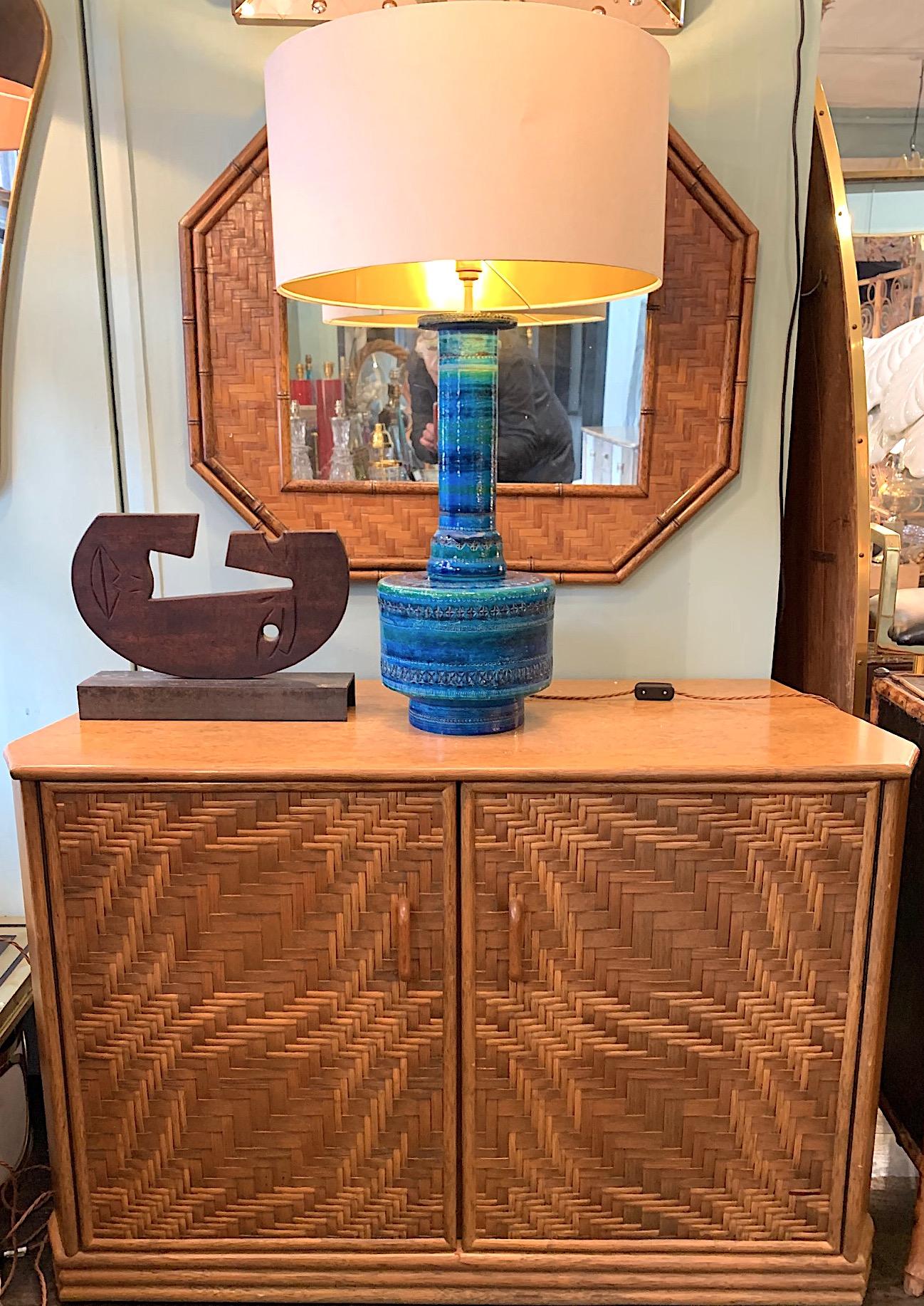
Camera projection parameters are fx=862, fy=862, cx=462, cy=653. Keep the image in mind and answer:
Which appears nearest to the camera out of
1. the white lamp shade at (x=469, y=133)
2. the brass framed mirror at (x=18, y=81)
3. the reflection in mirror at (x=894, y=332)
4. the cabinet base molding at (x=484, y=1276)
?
the white lamp shade at (x=469, y=133)

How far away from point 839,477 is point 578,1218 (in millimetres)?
1265

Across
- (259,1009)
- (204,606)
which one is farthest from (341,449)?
(259,1009)

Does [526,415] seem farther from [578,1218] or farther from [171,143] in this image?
[578,1218]

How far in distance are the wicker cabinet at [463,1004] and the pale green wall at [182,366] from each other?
33 centimetres

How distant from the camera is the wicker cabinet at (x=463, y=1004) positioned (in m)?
1.14

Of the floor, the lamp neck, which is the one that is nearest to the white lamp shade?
the lamp neck

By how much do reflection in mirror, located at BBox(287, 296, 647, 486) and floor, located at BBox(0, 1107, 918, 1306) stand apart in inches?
51.7

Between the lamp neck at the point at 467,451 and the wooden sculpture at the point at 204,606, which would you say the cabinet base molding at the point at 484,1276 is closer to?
the wooden sculpture at the point at 204,606

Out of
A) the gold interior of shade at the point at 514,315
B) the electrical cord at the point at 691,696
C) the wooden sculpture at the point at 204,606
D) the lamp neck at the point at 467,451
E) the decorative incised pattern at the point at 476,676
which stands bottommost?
the electrical cord at the point at 691,696

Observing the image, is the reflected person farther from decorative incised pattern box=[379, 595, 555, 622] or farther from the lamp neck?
decorative incised pattern box=[379, 595, 555, 622]

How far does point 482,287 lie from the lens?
4.53 feet

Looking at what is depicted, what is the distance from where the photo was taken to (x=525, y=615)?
3.96 ft

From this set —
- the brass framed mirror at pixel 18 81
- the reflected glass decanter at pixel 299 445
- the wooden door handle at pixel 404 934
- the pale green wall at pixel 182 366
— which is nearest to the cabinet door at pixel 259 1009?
the wooden door handle at pixel 404 934

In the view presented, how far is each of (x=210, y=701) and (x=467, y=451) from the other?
0.53 meters
